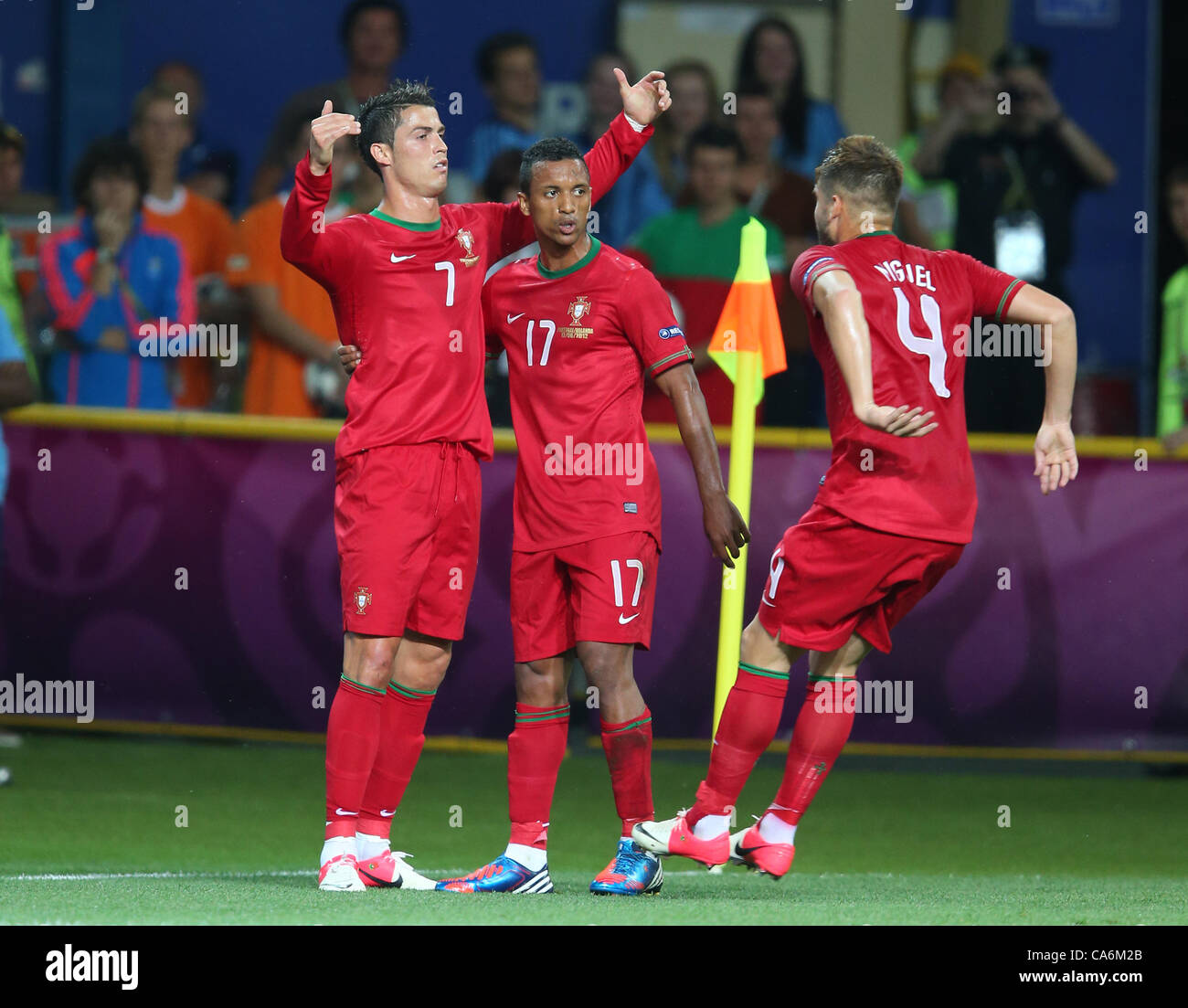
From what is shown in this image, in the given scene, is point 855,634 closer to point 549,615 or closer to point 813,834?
point 549,615

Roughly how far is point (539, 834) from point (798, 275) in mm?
1629

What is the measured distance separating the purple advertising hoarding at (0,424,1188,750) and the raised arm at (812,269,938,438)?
332cm

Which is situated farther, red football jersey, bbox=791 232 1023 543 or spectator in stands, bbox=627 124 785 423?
spectator in stands, bbox=627 124 785 423

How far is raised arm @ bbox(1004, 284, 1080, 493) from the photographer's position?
5336 millimetres

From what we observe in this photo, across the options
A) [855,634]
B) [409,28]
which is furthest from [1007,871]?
[409,28]

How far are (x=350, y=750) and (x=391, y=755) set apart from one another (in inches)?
8.6

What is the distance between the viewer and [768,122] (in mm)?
→ 9922

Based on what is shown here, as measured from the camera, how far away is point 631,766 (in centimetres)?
545

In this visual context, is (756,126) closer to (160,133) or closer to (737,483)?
(160,133)

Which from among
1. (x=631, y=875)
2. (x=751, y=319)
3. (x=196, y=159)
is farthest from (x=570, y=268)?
(x=196, y=159)

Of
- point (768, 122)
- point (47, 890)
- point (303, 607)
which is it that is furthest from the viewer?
point (768, 122)

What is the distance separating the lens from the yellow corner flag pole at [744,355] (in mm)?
6383

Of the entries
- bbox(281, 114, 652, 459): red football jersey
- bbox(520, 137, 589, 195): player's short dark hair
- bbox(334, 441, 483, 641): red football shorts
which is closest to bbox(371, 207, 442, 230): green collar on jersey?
bbox(281, 114, 652, 459): red football jersey

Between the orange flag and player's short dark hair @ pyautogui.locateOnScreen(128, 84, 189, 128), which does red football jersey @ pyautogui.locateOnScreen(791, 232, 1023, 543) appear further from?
player's short dark hair @ pyautogui.locateOnScreen(128, 84, 189, 128)
